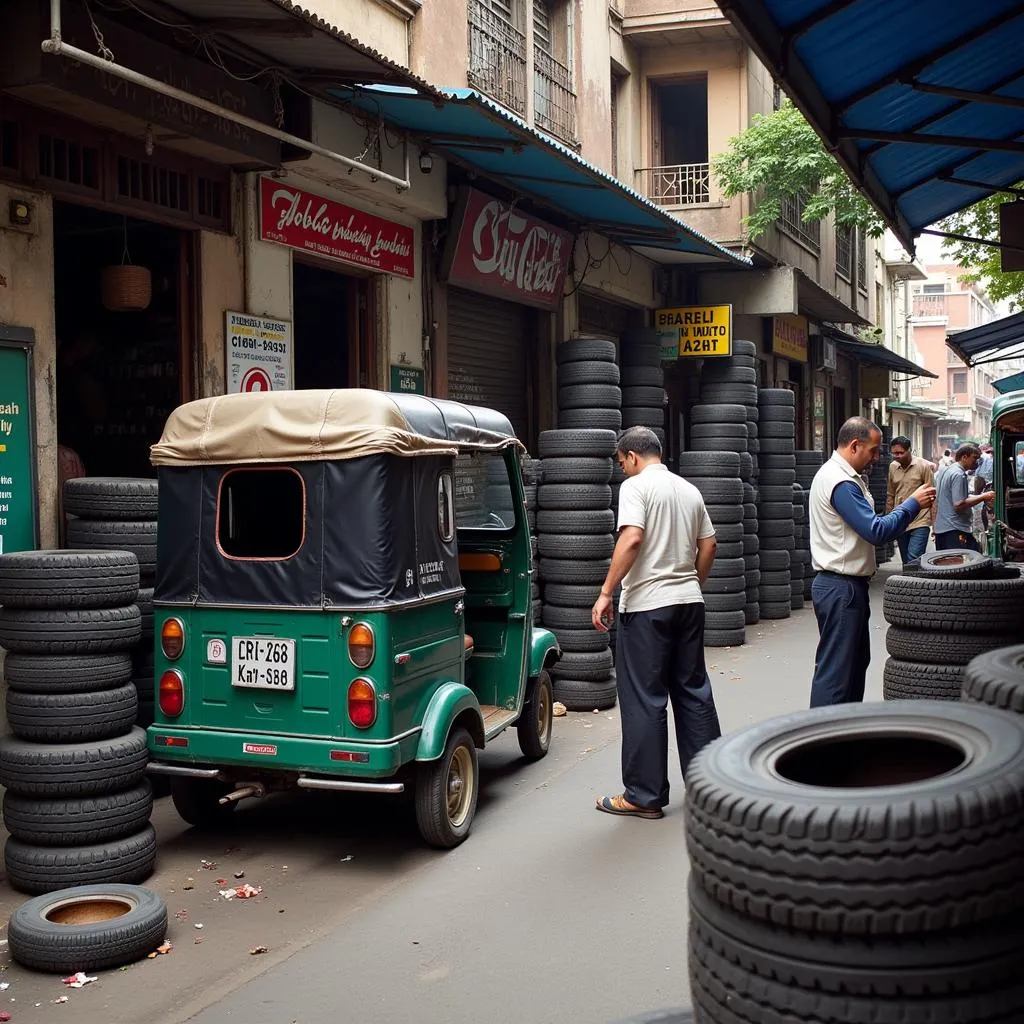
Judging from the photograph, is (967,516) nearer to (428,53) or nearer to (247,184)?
(428,53)

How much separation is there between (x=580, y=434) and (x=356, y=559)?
4786 millimetres

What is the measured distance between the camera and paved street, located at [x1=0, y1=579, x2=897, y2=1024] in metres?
4.26

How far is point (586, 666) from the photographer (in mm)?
9727

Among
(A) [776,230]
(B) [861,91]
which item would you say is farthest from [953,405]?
(B) [861,91]

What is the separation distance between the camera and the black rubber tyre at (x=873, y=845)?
229 cm

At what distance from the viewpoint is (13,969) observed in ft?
15.2

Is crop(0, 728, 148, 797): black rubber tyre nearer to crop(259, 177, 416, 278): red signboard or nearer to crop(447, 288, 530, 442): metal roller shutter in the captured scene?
crop(259, 177, 416, 278): red signboard

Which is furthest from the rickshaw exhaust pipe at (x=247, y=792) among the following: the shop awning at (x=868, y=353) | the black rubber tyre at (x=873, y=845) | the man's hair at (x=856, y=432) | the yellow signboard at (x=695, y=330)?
the shop awning at (x=868, y=353)

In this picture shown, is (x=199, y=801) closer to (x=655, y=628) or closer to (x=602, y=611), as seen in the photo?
(x=602, y=611)

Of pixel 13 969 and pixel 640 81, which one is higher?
pixel 640 81

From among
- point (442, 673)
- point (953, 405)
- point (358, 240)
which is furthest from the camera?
point (953, 405)

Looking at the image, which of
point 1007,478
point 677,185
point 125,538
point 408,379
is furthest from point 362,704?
point 677,185

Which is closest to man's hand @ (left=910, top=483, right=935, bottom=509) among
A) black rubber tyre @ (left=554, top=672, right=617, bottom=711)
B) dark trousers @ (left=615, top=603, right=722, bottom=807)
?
dark trousers @ (left=615, top=603, right=722, bottom=807)

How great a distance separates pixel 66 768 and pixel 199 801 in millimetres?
1035
